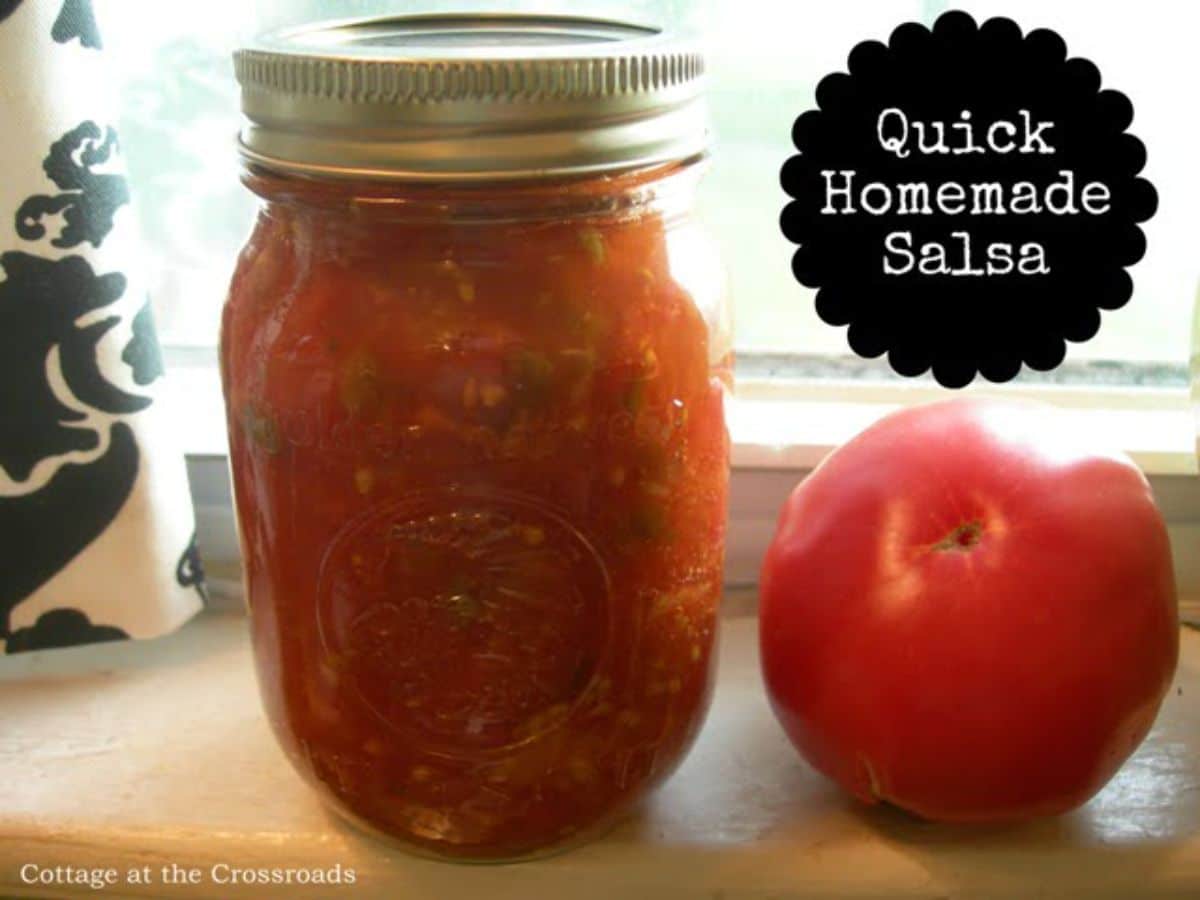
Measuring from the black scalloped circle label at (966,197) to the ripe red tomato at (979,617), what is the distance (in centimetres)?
16

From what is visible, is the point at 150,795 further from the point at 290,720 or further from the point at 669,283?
the point at 669,283

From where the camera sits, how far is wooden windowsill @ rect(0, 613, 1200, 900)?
625 millimetres

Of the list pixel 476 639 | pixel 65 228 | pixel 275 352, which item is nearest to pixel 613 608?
pixel 476 639

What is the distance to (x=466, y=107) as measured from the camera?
48cm

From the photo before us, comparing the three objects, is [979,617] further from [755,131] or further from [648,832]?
[755,131]

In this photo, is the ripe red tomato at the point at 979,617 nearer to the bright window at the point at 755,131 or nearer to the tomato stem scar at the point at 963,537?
the tomato stem scar at the point at 963,537

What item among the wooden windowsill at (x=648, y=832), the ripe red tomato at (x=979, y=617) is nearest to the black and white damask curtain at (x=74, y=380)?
the wooden windowsill at (x=648, y=832)

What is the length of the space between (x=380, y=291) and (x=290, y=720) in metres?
0.20

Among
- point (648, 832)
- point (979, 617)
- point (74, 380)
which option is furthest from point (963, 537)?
point (74, 380)

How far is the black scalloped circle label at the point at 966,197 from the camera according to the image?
2.41ft

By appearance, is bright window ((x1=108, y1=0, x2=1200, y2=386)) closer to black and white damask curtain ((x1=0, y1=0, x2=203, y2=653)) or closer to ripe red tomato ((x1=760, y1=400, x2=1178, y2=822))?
black and white damask curtain ((x1=0, y1=0, x2=203, y2=653))

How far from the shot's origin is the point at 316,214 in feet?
1.72

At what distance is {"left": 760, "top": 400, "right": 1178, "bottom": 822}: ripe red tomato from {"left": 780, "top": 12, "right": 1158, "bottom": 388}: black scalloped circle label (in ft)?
0.52

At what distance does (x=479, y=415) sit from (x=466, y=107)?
0.34 feet
